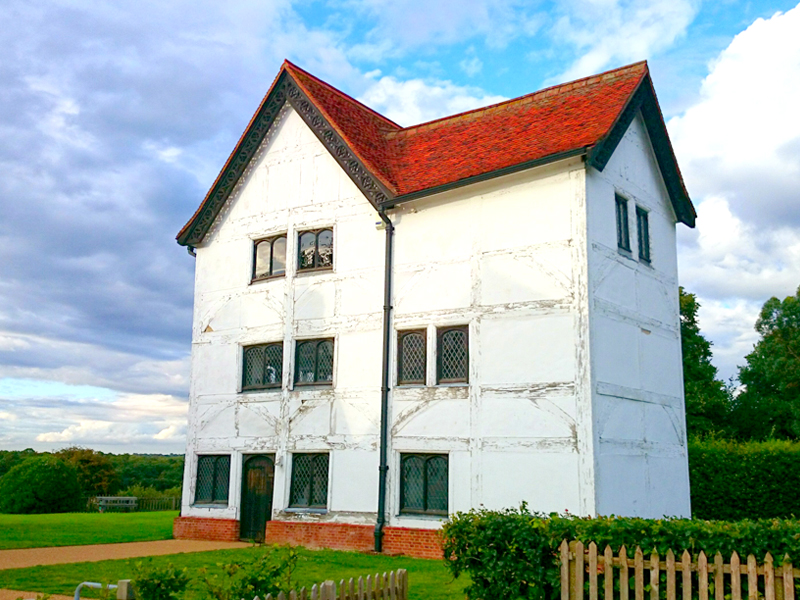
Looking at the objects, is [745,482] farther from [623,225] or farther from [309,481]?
[309,481]

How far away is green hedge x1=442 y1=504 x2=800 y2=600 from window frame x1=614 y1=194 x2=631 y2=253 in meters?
10.7

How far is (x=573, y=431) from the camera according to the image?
1705cm

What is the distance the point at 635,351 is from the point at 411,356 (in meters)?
5.69

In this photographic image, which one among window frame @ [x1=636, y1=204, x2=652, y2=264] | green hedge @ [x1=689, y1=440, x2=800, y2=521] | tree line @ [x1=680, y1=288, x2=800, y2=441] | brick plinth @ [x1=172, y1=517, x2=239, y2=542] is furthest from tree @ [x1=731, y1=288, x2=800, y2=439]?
brick plinth @ [x1=172, y1=517, x2=239, y2=542]

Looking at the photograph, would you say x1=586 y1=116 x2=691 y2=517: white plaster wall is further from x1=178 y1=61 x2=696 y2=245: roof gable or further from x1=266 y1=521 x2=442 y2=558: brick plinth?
x1=266 y1=521 x2=442 y2=558: brick plinth

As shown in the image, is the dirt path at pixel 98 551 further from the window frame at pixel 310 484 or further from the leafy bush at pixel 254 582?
the leafy bush at pixel 254 582

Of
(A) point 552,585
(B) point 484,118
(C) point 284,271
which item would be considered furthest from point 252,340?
(A) point 552,585

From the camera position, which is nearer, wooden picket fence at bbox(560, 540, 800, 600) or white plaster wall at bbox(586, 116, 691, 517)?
wooden picket fence at bbox(560, 540, 800, 600)

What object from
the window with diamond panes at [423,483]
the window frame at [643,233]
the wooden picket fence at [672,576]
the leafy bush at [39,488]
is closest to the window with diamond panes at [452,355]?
the window with diamond panes at [423,483]

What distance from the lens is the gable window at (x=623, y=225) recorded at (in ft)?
64.5

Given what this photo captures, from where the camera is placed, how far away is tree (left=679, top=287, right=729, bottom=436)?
38.8m

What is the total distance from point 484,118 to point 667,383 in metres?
9.36

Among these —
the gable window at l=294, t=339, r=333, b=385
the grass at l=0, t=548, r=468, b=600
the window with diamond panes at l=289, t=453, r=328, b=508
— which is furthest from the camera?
the gable window at l=294, t=339, r=333, b=385

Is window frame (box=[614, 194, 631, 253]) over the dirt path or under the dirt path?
over
